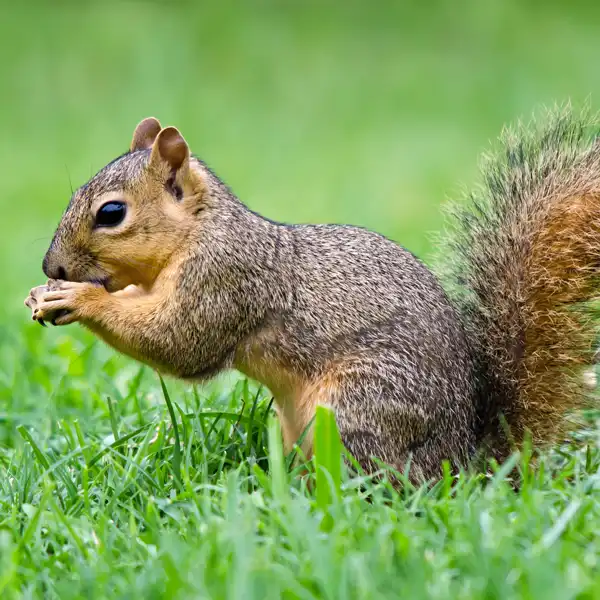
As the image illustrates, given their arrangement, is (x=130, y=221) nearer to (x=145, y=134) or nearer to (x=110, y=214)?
(x=110, y=214)

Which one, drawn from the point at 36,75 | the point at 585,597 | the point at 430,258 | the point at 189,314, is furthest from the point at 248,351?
the point at 36,75

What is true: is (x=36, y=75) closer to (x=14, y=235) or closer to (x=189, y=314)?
(x=14, y=235)

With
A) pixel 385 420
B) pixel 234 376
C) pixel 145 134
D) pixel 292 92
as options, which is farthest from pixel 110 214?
pixel 292 92

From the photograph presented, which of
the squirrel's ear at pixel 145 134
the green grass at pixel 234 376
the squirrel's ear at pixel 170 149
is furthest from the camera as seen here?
the squirrel's ear at pixel 145 134

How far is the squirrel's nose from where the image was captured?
2576mm

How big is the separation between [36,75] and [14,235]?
5467 mm

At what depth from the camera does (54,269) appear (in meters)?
2.58

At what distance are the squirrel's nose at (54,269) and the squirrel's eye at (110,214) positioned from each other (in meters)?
0.14

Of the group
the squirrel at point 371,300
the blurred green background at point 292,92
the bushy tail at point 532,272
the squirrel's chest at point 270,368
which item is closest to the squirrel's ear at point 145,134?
the squirrel at point 371,300

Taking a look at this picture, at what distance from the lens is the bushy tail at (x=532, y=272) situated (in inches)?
95.5

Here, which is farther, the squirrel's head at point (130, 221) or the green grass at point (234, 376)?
the squirrel's head at point (130, 221)

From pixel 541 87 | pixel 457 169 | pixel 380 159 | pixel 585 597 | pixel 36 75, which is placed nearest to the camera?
pixel 585 597

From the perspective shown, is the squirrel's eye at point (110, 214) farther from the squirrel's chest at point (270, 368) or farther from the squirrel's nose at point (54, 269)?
the squirrel's chest at point (270, 368)

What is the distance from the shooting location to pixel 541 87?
9.45 meters
